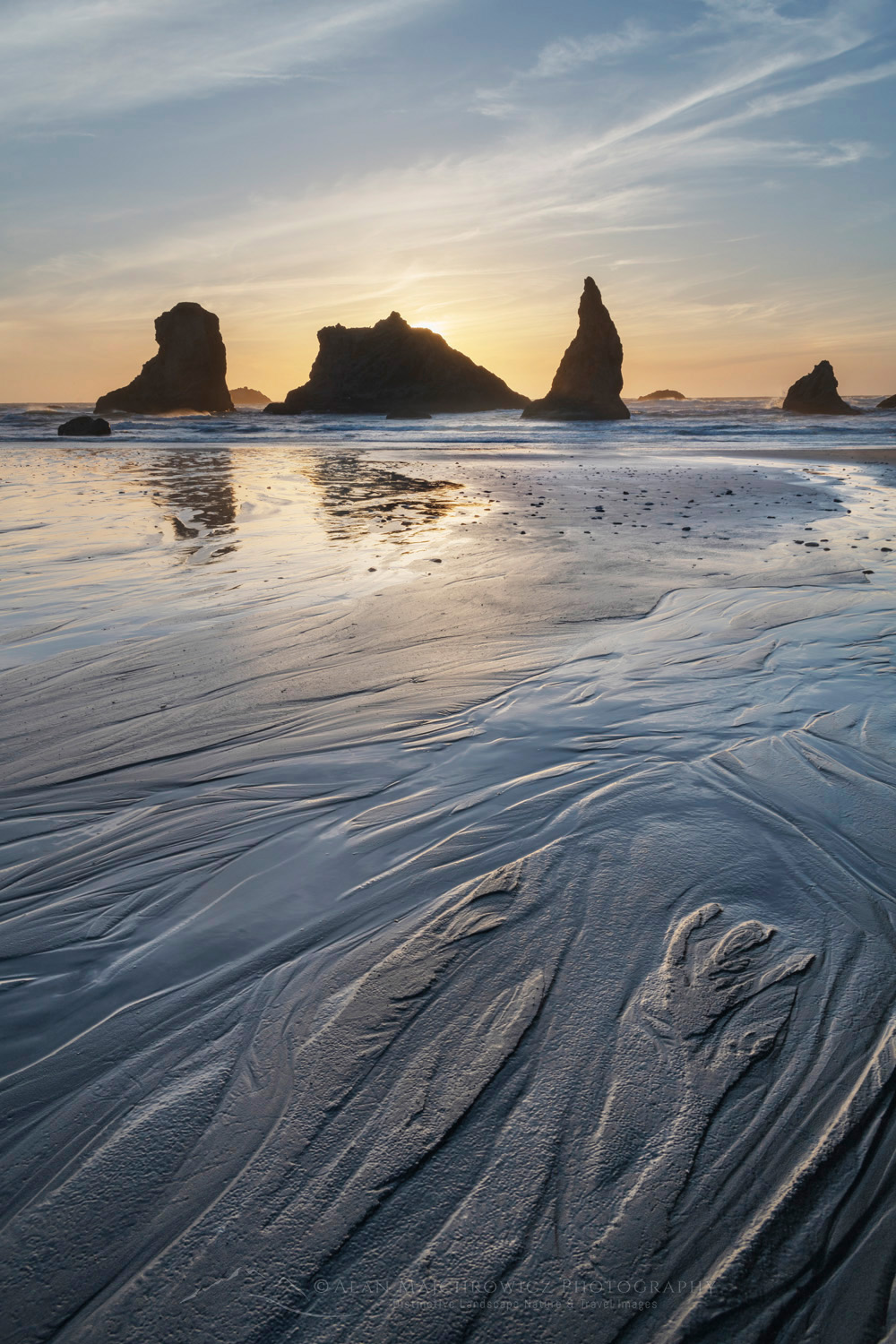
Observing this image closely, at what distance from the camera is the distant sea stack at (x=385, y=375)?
93.8m

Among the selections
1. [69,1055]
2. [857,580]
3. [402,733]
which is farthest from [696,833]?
[857,580]

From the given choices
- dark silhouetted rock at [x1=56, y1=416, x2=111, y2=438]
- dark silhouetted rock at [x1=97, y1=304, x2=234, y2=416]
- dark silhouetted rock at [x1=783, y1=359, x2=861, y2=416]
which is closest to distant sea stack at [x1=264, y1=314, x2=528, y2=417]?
dark silhouetted rock at [x1=97, y1=304, x2=234, y2=416]

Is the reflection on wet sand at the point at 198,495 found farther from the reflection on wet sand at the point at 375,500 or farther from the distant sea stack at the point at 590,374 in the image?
the distant sea stack at the point at 590,374

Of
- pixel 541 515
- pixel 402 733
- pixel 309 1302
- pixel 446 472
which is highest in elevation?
pixel 446 472

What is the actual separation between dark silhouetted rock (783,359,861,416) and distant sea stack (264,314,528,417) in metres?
45.2

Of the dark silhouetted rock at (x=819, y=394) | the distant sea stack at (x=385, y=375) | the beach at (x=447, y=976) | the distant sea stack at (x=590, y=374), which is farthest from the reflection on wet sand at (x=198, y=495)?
the distant sea stack at (x=385, y=375)

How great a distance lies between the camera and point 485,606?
5.36 meters

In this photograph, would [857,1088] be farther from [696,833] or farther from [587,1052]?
[696,833]

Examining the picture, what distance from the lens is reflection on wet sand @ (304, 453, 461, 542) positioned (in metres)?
8.99

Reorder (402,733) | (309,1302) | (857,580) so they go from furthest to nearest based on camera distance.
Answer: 1. (857,580)
2. (402,733)
3. (309,1302)

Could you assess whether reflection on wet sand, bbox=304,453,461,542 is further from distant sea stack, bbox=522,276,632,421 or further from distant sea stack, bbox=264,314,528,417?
distant sea stack, bbox=264,314,528,417

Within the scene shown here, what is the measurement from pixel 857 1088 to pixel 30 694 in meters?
3.88

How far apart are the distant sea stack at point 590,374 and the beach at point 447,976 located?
60.4m

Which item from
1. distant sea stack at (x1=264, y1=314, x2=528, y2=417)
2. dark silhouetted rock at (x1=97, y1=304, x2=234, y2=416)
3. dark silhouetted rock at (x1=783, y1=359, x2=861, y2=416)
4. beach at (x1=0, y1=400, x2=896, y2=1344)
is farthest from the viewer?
distant sea stack at (x1=264, y1=314, x2=528, y2=417)
